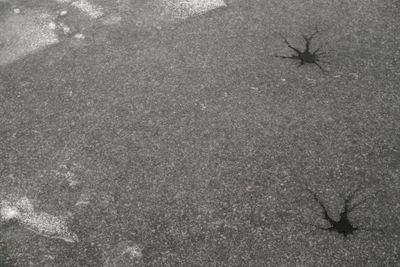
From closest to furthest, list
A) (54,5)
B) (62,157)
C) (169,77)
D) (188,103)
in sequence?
(62,157), (188,103), (169,77), (54,5)

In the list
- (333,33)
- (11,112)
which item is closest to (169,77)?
(11,112)

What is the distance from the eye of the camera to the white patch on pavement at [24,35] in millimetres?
4312

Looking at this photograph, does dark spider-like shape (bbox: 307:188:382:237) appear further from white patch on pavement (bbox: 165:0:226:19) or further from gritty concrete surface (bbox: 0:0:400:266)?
white patch on pavement (bbox: 165:0:226:19)

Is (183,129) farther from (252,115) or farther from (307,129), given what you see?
(307,129)

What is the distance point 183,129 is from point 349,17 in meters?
2.47

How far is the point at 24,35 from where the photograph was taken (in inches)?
177

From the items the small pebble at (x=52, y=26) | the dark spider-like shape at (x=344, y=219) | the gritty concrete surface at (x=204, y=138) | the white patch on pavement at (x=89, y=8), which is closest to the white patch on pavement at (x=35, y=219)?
the gritty concrete surface at (x=204, y=138)

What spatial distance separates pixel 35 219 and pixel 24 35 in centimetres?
247

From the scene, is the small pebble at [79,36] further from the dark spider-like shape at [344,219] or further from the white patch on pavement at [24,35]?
the dark spider-like shape at [344,219]

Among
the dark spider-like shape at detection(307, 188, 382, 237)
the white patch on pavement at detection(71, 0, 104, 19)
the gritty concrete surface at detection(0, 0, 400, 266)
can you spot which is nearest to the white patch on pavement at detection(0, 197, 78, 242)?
the gritty concrete surface at detection(0, 0, 400, 266)

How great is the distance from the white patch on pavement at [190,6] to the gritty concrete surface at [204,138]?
81 mm

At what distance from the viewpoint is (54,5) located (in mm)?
4863

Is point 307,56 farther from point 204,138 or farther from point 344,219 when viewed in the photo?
point 344,219

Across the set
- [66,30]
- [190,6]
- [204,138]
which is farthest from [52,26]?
[204,138]
